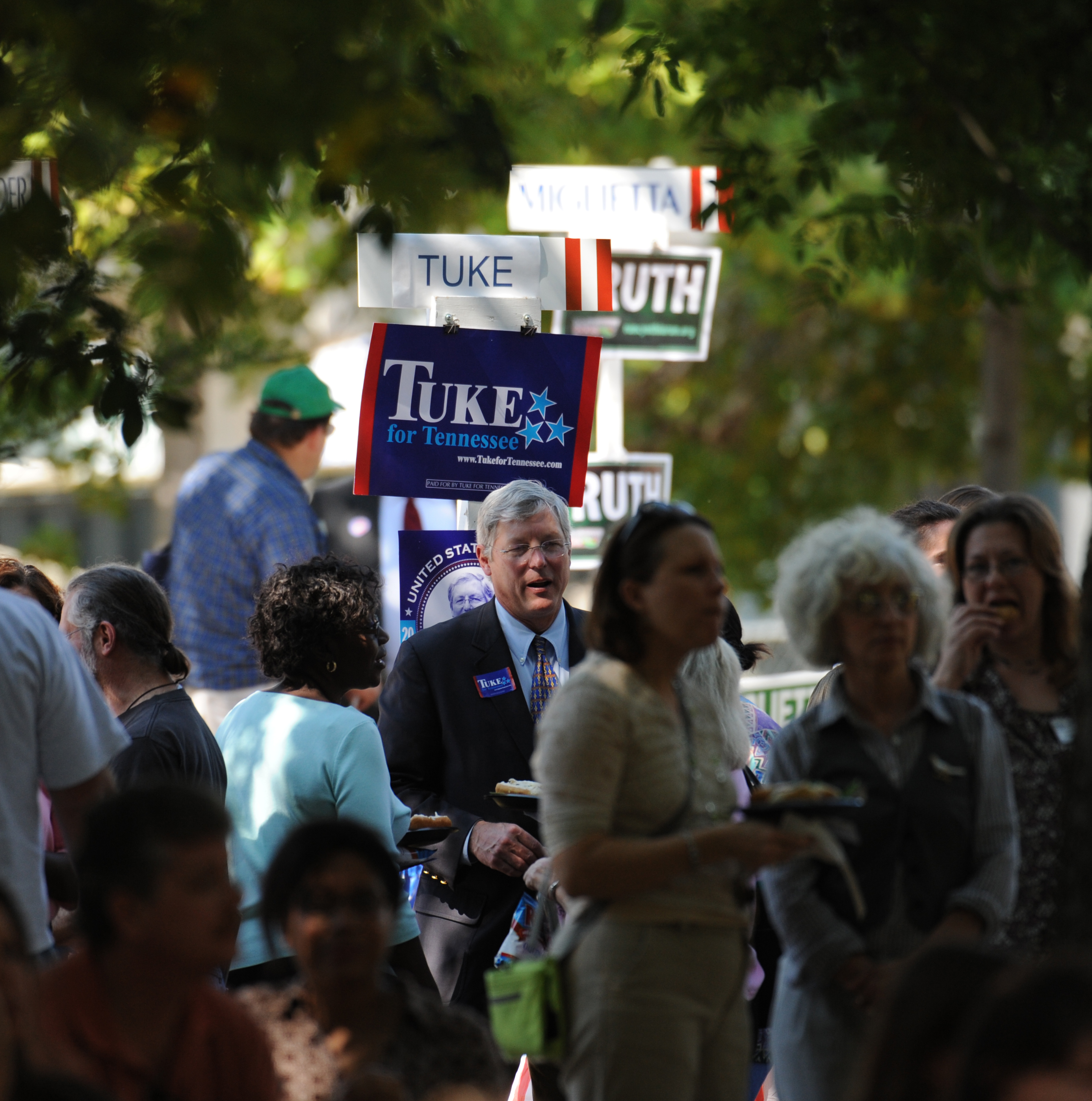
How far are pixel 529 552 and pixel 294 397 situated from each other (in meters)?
2.87

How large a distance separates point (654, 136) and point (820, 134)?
9867mm

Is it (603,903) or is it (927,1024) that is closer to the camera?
(927,1024)

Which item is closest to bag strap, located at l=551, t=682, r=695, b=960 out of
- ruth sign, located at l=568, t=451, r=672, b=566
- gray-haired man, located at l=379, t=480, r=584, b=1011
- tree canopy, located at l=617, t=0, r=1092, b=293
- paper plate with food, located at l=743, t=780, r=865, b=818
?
paper plate with food, located at l=743, t=780, r=865, b=818

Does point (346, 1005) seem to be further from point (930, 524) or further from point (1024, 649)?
point (930, 524)

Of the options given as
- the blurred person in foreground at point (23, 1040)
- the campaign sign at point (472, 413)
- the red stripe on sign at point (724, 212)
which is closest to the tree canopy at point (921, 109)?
the red stripe on sign at point (724, 212)

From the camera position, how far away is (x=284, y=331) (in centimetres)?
1580

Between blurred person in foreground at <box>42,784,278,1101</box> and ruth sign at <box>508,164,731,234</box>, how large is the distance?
387 cm

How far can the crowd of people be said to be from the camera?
285 cm

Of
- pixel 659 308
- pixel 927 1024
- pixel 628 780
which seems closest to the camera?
pixel 927 1024

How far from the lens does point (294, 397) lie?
7.45 m

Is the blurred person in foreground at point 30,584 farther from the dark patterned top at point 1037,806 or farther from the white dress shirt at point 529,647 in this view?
the dark patterned top at point 1037,806

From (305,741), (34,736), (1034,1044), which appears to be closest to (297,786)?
(305,741)

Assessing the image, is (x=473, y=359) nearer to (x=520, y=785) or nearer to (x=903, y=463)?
(x=520, y=785)

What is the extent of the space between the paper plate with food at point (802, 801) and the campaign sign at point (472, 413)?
101 inches
